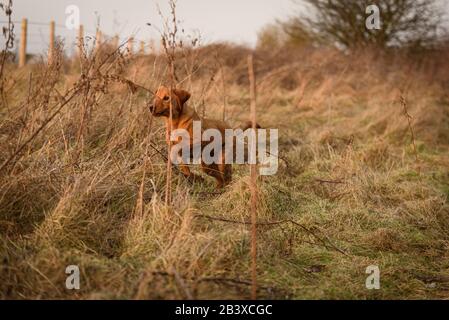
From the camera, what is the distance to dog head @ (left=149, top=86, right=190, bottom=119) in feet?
13.3

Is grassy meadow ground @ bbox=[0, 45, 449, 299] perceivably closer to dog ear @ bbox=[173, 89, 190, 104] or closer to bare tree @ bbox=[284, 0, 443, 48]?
dog ear @ bbox=[173, 89, 190, 104]

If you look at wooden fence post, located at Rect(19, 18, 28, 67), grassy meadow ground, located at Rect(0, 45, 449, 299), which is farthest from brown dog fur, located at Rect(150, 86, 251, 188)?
wooden fence post, located at Rect(19, 18, 28, 67)

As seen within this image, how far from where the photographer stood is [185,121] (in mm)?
4465

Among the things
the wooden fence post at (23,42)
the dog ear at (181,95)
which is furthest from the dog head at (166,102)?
the wooden fence post at (23,42)

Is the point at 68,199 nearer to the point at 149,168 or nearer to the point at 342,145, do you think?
the point at 149,168

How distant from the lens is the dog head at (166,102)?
4.04 meters

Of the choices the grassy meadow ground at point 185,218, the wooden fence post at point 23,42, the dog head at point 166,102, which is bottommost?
the grassy meadow ground at point 185,218

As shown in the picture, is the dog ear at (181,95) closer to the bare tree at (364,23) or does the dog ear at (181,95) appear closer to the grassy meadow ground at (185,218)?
the grassy meadow ground at (185,218)

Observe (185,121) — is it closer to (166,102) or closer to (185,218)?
(166,102)

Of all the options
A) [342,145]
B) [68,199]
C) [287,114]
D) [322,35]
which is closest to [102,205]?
[68,199]

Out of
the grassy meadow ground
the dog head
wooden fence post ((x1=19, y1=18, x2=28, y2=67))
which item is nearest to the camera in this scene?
the grassy meadow ground

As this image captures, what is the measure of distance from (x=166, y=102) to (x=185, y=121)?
15.6 inches

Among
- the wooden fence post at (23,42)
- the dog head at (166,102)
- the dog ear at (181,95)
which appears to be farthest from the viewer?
the wooden fence post at (23,42)

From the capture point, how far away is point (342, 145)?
6801mm
